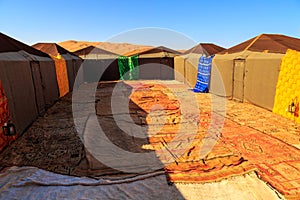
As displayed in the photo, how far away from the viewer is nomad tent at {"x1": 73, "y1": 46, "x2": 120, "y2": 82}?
63.0 feet

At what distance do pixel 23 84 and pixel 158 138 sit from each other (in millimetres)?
4060

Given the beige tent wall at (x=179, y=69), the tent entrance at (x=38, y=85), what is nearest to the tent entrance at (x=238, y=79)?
the beige tent wall at (x=179, y=69)

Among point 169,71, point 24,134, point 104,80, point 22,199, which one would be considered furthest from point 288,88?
point 104,80

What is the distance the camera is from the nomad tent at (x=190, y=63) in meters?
13.9

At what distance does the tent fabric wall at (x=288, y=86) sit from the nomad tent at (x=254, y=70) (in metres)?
0.26

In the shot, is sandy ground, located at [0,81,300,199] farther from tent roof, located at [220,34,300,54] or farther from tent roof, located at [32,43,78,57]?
tent roof, located at [32,43,78,57]

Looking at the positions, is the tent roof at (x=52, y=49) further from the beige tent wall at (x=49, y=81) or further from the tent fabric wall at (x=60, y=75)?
the beige tent wall at (x=49, y=81)

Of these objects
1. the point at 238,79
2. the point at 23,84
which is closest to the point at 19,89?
the point at 23,84

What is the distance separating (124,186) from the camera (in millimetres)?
2980

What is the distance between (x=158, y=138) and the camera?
16.2 feet

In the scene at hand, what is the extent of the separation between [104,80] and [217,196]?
18630 mm

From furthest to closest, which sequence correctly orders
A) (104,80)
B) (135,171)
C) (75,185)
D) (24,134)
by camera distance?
(104,80)
(24,134)
(135,171)
(75,185)

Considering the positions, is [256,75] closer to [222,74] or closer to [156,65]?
[222,74]

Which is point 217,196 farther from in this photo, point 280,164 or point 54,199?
point 54,199
